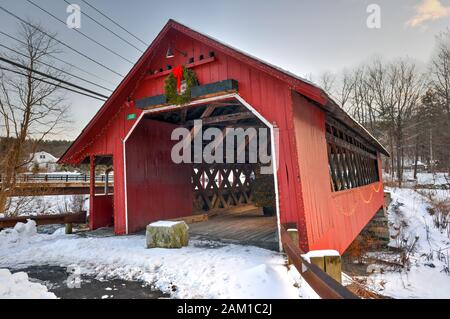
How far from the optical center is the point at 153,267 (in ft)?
15.1

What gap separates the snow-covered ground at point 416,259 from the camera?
26.6ft

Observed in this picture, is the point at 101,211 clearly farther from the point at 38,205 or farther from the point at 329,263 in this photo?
the point at 38,205

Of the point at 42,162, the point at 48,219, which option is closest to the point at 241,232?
the point at 48,219

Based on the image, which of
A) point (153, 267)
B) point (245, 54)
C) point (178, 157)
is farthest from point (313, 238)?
point (178, 157)

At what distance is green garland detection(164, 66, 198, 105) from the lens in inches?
261

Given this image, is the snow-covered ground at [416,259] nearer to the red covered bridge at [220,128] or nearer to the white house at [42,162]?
the red covered bridge at [220,128]

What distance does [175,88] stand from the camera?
22.3 feet

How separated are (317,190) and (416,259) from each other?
312 inches

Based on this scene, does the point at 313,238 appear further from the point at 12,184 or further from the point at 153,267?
the point at 12,184

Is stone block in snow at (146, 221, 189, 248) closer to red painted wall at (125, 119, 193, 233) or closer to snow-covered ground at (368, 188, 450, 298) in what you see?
red painted wall at (125, 119, 193, 233)

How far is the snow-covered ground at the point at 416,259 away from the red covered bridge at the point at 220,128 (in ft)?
5.74

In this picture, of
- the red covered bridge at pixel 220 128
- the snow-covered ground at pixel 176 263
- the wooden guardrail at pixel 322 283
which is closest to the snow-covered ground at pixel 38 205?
the red covered bridge at pixel 220 128

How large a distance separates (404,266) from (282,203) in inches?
292

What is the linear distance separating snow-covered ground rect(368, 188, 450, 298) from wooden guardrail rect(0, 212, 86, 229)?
897cm
